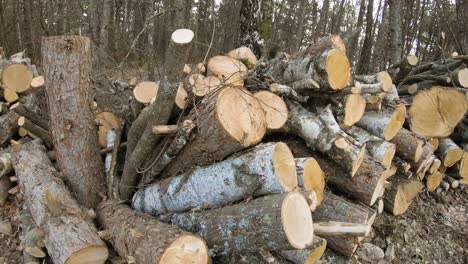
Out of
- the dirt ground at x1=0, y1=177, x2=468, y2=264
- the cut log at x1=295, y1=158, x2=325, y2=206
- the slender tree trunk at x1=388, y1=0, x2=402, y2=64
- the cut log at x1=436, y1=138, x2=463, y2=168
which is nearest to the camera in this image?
the cut log at x1=295, y1=158, x2=325, y2=206

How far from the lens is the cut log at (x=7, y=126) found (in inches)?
184

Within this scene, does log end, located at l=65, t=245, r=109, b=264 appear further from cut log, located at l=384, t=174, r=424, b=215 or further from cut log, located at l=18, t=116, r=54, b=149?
cut log, located at l=384, t=174, r=424, b=215

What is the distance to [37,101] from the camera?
499 centimetres

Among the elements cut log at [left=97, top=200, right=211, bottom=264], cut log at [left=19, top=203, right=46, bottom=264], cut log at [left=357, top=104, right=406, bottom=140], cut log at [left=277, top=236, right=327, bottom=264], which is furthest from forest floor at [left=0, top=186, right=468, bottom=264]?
cut log at [left=97, top=200, right=211, bottom=264]

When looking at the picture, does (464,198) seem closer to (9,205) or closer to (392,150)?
(392,150)

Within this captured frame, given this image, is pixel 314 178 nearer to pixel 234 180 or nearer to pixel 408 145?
pixel 234 180

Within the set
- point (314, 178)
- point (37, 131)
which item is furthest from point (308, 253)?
point (37, 131)

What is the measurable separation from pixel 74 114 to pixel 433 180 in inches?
161

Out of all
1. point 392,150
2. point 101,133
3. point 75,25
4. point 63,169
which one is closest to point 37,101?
point 101,133

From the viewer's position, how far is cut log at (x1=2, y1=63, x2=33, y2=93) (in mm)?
4848

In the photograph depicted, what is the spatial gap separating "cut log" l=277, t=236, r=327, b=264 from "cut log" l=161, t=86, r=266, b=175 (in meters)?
0.89

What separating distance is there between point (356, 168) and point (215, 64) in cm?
181

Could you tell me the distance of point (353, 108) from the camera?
379 centimetres

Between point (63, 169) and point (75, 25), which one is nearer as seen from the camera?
point (63, 169)
